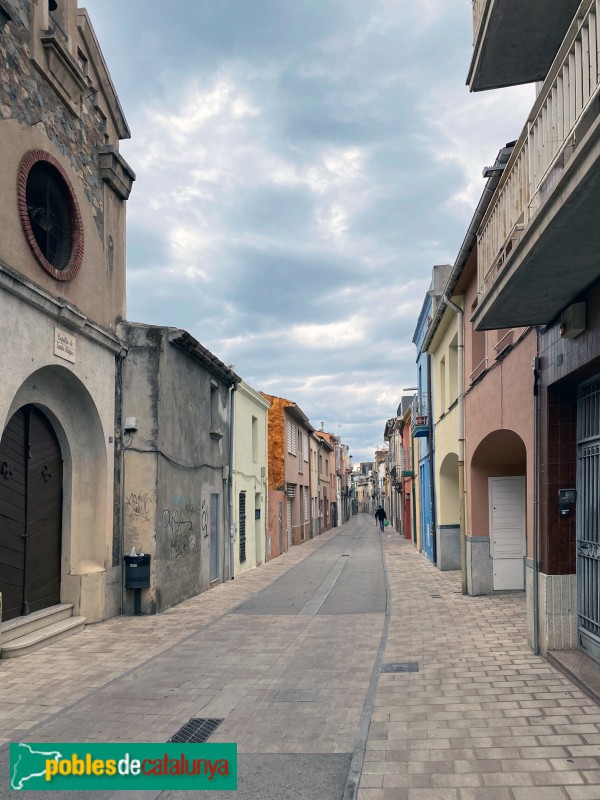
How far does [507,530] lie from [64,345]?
8.50 m

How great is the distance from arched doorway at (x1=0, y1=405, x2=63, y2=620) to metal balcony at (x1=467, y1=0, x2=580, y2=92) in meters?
7.90

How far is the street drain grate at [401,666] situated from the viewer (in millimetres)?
7409

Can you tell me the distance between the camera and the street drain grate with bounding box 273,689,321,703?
252 inches

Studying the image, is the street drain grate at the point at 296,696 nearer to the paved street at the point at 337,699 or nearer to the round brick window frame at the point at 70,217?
the paved street at the point at 337,699

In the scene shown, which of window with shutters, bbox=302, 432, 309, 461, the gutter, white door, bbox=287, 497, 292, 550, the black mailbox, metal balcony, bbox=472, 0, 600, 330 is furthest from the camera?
window with shutters, bbox=302, 432, 309, 461

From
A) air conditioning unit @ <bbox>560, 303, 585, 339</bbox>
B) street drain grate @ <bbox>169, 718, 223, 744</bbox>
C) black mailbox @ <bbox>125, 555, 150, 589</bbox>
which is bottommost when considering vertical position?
street drain grate @ <bbox>169, 718, 223, 744</bbox>

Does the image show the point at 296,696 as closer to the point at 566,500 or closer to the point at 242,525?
the point at 566,500

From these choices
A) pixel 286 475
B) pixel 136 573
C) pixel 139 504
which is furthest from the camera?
pixel 286 475

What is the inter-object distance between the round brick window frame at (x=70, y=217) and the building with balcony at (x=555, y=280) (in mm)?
5884

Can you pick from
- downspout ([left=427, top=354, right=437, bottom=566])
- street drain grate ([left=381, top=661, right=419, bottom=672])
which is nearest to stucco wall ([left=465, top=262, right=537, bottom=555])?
street drain grate ([left=381, top=661, right=419, bottom=672])

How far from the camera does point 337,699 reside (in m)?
6.40

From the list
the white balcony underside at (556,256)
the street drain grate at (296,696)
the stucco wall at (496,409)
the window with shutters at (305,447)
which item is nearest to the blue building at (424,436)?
the stucco wall at (496,409)

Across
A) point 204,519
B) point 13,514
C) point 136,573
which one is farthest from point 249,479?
point 13,514

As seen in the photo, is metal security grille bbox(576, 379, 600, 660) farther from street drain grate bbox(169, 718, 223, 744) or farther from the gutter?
street drain grate bbox(169, 718, 223, 744)
